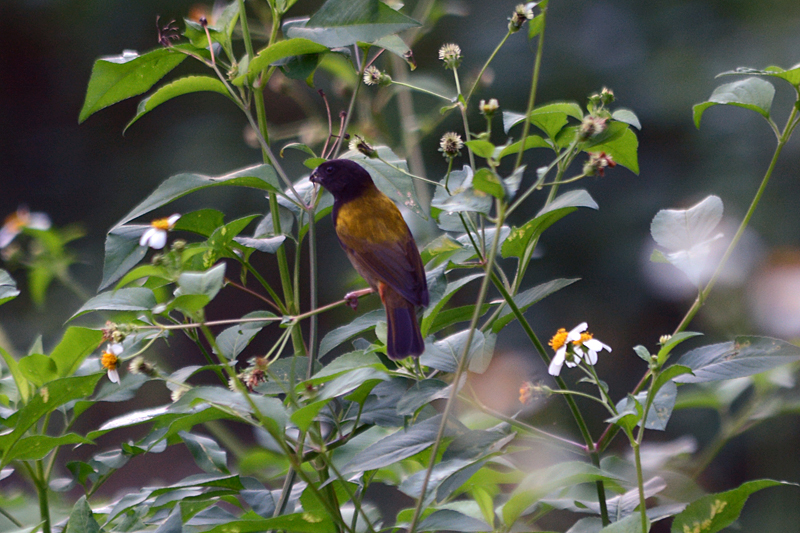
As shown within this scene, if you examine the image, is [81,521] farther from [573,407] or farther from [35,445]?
[573,407]

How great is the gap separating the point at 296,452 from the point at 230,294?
282 centimetres

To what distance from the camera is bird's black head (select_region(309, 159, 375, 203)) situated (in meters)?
1.05

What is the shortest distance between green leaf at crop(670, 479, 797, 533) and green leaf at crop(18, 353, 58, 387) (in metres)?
0.77

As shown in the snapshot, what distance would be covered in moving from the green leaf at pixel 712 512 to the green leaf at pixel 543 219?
0.32m

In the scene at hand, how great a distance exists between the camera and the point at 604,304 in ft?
9.11

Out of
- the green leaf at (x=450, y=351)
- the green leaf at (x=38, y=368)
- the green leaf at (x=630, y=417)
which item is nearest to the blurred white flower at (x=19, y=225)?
the green leaf at (x=38, y=368)

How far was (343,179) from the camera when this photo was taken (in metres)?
1.21

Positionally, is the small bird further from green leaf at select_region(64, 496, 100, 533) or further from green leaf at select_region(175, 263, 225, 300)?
green leaf at select_region(64, 496, 100, 533)

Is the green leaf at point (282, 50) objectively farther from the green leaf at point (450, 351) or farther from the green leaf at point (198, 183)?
the green leaf at point (450, 351)

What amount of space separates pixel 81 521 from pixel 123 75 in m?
0.53

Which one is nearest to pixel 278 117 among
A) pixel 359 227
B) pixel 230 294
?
pixel 230 294

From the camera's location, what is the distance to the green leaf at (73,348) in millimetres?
932

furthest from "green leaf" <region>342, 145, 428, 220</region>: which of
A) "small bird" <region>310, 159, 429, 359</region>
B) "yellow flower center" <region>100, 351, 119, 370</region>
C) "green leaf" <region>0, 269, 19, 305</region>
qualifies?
"green leaf" <region>0, 269, 19, 305</region>

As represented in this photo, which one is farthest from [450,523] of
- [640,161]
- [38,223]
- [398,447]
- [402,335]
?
[640,161]
